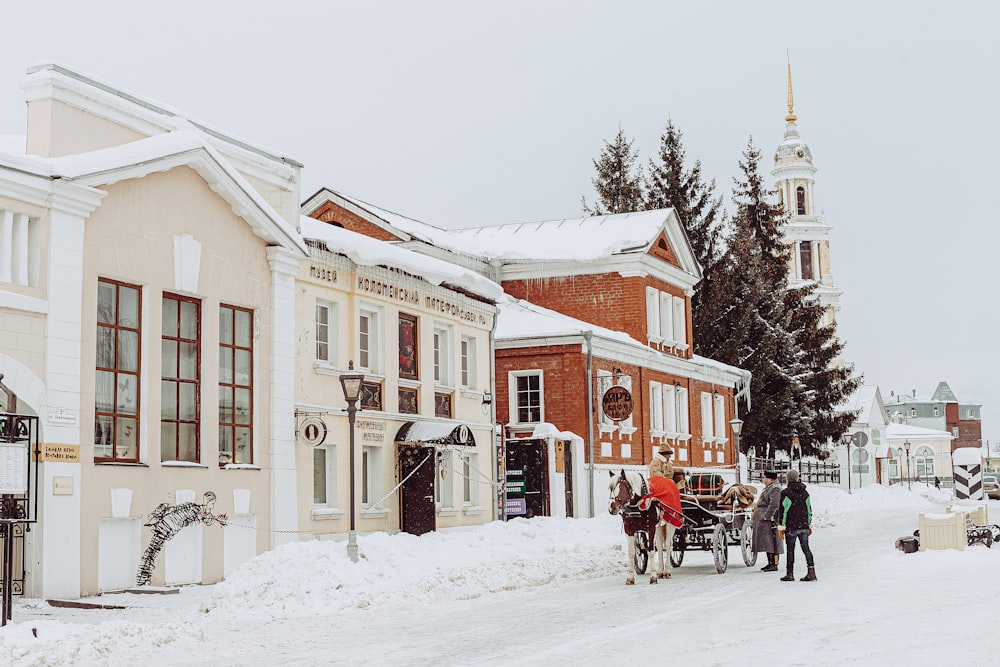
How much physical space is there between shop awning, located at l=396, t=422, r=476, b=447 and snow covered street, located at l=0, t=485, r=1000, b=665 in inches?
113

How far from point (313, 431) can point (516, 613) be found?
8474 millimetres

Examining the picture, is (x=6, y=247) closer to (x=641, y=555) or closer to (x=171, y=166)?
(x=171, y=166)

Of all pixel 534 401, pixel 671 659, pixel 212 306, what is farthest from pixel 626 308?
pixel 671 659

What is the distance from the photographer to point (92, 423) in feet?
60.1

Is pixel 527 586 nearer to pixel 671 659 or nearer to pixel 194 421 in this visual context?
pixel 194 421

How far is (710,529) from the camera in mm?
21750

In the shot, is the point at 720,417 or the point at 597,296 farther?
the point at 720,417

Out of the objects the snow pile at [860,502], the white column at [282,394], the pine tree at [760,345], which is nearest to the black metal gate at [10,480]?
the white column at [282,394]

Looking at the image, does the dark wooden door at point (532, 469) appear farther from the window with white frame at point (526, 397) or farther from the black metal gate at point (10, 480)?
the black metal gate at point (10, 480)

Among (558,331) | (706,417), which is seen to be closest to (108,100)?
(558,331)

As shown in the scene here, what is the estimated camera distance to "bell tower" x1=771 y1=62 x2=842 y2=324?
103 metres

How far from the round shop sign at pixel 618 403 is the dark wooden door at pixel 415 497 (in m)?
10.2

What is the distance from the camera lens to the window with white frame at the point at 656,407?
40938 millimetres

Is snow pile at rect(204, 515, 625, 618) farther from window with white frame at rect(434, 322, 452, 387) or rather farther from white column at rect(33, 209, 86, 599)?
window with white frame at rect(434, 322, 452, 387)
